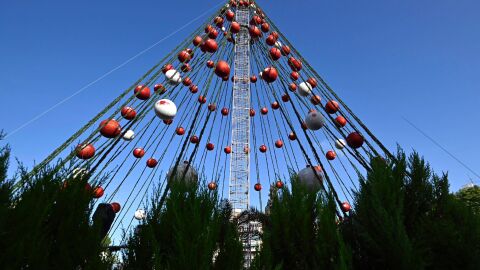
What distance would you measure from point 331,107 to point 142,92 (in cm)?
434

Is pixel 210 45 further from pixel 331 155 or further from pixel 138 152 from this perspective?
pixel 331 155

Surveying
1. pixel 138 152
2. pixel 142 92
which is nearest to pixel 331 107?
pixel 142 92

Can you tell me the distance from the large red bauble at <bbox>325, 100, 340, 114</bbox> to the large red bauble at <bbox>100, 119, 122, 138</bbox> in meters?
4.64

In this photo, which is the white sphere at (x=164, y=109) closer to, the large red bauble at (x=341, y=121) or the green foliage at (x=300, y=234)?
the green foliage at (x=300, y=234)

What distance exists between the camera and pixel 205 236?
10.1 feet

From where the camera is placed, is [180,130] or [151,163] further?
[180,130]

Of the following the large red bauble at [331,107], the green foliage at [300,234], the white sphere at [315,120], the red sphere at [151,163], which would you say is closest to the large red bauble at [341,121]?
the large red bauble at [331,107]

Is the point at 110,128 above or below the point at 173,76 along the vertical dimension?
below

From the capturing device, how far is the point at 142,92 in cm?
651

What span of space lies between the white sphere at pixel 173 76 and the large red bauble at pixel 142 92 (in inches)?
22.8

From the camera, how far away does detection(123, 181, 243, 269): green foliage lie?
3.13m

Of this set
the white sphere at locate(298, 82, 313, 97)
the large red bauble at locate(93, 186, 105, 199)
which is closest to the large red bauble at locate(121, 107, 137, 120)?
the large red bauble at locate(93, 186, 105, 199)

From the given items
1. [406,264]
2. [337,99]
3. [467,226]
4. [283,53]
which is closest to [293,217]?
[406,264]

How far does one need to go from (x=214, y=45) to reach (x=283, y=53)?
7.54 ft
